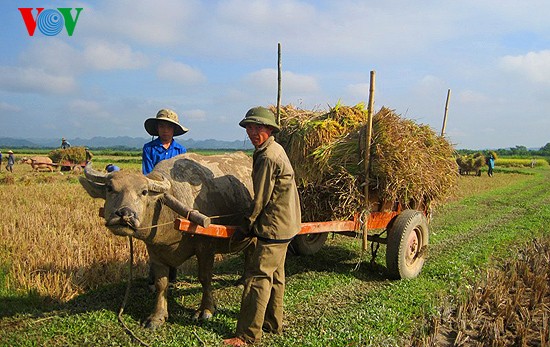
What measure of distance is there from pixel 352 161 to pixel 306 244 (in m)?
1.86

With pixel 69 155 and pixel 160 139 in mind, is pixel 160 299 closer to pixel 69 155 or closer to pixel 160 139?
pixel 160 139

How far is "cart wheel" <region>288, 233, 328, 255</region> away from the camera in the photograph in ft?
20.9

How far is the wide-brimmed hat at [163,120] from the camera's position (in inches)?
183

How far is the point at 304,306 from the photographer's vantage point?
460cm

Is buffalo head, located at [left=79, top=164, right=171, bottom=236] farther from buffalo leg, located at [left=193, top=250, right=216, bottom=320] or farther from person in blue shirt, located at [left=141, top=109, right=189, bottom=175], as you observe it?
person in blue shirt, located at [left=141, top=109, right=189, bottom=175]

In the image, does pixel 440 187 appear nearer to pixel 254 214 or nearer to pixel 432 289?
pixel 432 289

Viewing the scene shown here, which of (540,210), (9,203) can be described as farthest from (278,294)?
(540,210)

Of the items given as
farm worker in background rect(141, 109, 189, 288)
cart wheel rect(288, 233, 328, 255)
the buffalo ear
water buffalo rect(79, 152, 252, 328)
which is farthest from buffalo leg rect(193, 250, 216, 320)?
cart wheel rect(288, 233, 328, 255)

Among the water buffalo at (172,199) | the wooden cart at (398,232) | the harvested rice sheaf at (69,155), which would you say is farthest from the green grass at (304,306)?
the harvested rice sheaf at (69,155)

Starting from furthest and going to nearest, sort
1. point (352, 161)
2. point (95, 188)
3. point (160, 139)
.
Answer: point (352, 161), point (160, 139), point (95, 188)

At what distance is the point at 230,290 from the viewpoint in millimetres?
5109

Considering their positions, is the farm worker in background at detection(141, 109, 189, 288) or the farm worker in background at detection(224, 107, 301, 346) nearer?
the farm worker in background at detection(224, 107, 301, 346)

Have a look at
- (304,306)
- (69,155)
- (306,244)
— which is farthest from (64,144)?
(304,306)

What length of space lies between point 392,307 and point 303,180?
1802 millimetres
